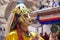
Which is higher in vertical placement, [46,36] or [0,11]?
[0,11]

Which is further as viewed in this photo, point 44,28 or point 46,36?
point 44,28

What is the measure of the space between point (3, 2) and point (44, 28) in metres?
1.36

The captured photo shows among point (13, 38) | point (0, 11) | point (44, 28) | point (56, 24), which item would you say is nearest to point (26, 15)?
point (13, 38)

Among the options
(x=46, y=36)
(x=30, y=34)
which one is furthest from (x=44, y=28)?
(x=30, y=34)


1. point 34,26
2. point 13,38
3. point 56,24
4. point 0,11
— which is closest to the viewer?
point 13,38

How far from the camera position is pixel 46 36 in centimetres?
202

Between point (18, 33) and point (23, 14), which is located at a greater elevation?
point (23, 14)

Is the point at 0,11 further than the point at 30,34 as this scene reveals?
Yes

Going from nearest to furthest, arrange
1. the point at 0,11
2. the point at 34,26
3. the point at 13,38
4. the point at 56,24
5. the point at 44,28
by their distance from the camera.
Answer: the point at 13,38, the point at 56,24, the point at 44,28, the point at 34,26, the point at 0,11

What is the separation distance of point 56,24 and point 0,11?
1.65 metres

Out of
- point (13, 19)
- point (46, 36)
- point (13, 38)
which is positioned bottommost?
point (46, 36)

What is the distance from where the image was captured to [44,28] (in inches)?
88.4

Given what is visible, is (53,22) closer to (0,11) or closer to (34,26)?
(34,26)

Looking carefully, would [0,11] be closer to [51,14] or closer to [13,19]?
[51,14]
